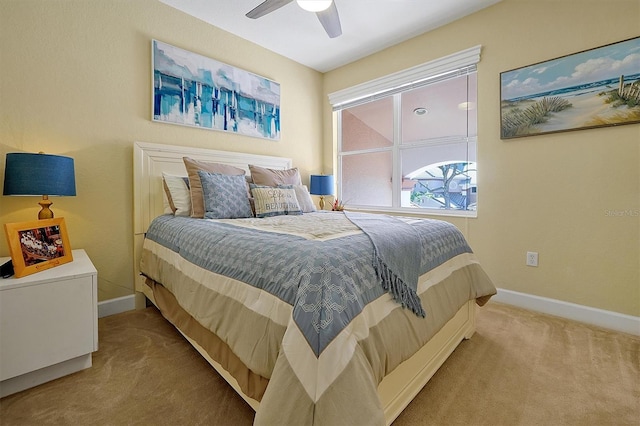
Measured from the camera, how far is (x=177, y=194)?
2.34 m

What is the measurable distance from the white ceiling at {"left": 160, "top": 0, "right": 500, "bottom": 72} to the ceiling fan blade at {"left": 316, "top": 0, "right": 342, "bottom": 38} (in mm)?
466

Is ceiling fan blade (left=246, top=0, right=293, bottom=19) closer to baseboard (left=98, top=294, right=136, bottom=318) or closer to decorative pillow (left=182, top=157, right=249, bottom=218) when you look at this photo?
decorative pillow (left=182, top=157, right=249, bottom=218)

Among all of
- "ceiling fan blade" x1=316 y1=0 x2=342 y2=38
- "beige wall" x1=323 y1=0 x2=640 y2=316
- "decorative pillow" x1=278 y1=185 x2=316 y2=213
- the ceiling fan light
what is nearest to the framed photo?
"decorative pillow" x1=278 y1=185 x2=316 y2=213

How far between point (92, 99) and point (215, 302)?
203 cm

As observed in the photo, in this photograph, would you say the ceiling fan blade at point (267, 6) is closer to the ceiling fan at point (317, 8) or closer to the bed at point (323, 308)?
the ceiling fan at point (317, 8)

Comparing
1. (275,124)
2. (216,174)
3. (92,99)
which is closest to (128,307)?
(216,174)

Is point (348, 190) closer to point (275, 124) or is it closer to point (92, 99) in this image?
point (275, 124)

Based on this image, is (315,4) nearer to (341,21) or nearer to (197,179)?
(341,21)

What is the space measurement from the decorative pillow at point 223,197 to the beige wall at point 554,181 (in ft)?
6.76

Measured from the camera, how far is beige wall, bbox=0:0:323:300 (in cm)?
192

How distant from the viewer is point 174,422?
1191 millimetres

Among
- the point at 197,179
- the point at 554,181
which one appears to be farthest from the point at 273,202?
the point at 554,181

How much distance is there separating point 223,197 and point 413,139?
2.17 m

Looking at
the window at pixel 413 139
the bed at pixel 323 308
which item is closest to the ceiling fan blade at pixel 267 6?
the bed at pixel 323 308
